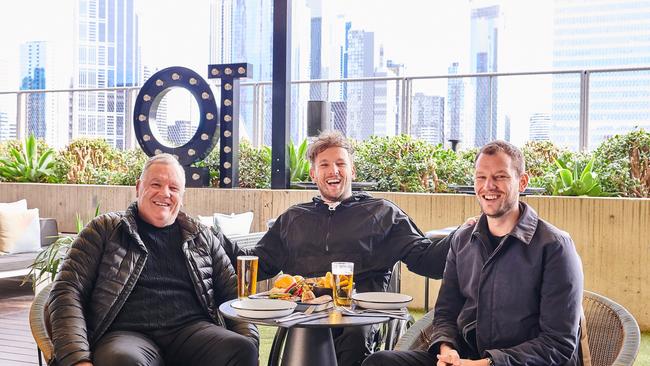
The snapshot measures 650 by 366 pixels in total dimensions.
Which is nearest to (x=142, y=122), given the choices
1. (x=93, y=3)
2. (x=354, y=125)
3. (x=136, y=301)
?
(x=354, y=125)

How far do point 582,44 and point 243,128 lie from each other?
174 inches

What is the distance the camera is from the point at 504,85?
7.93 metres

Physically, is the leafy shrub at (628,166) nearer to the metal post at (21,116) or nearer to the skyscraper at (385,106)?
the skyscraper at (385,106)

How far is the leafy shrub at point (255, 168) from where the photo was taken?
7.56 meters

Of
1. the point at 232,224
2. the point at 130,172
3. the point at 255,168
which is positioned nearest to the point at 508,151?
the point at 232,224

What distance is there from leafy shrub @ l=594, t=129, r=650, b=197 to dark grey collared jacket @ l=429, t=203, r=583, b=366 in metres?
3.79

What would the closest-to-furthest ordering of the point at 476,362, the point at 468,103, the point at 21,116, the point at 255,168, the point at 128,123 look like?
the point at 476,362 < the point at 255,168 < the point at 468,103 < the point at 128,123 < the point at 21,116

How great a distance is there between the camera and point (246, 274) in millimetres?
2818

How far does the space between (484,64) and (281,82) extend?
459cm

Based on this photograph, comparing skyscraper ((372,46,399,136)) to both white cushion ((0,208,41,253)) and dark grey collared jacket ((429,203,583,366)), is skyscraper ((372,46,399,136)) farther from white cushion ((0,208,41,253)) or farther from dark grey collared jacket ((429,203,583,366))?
dark grey collared jacket ((429,203,583,366))

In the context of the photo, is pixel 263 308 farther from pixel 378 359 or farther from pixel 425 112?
pixel 425 112

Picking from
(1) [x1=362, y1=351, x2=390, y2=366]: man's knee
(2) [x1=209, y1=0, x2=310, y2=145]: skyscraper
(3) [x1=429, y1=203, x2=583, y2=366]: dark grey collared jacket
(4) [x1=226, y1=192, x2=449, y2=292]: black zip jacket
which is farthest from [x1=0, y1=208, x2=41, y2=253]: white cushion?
(2) [x1=209, y1=0, x2=310, y2=145]: skyscraper

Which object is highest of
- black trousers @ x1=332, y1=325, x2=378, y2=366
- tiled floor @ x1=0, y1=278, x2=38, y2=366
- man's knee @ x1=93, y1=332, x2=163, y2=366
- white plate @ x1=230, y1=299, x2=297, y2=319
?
white plate @ x1=230, y1=299, x2=297, y2=319

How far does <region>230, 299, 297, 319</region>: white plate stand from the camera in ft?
8.19
